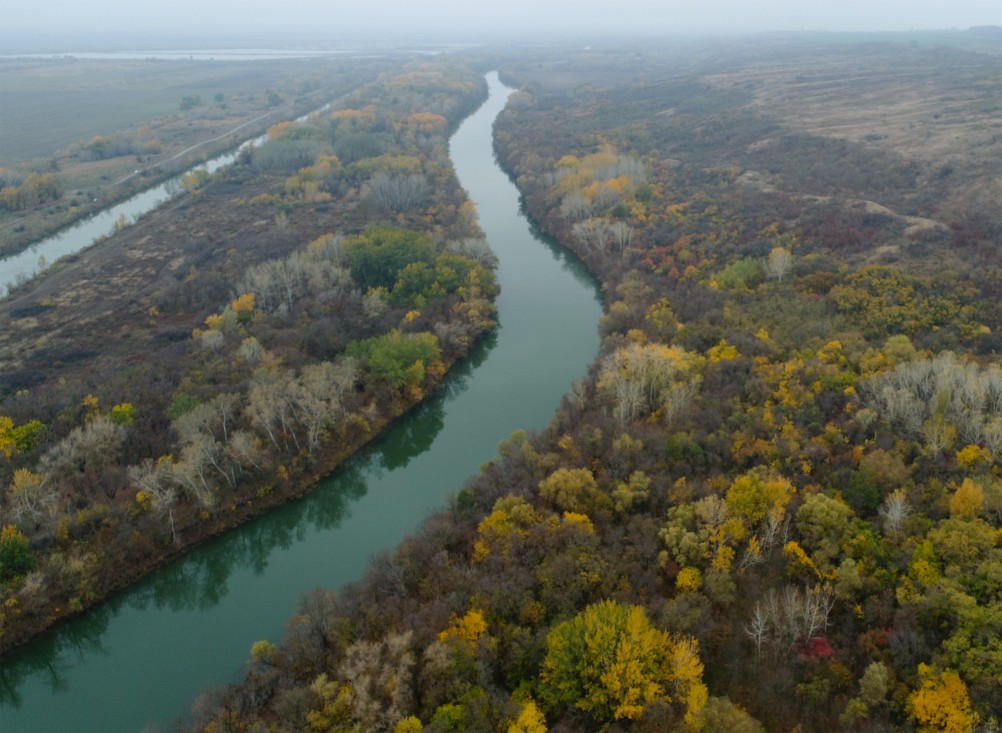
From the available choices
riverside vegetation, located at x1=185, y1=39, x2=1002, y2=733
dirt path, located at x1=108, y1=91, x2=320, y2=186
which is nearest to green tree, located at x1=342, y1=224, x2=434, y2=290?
riverside vegetation, located at x1=185, y1=39, x2=1002, y2=733

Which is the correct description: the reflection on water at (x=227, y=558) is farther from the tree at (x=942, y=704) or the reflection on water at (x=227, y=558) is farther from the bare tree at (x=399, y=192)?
the bare tree at (x=399, y=192)

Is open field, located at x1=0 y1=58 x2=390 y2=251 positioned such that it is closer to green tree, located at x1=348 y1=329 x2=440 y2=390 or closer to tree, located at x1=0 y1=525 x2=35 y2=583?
green tree, located at x1=348 y1=329 x2=440 y2=390

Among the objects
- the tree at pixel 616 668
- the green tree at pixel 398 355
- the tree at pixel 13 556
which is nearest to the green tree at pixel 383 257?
the green tree at pixel 398 355

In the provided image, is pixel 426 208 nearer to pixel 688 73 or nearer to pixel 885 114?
pixel 885 114

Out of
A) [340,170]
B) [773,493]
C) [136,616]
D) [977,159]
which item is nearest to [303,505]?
[136,616]

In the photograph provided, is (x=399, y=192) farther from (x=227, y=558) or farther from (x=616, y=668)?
(x=616, y=668)

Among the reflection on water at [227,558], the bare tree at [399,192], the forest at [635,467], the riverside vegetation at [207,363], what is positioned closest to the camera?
the forest at [635,467]
